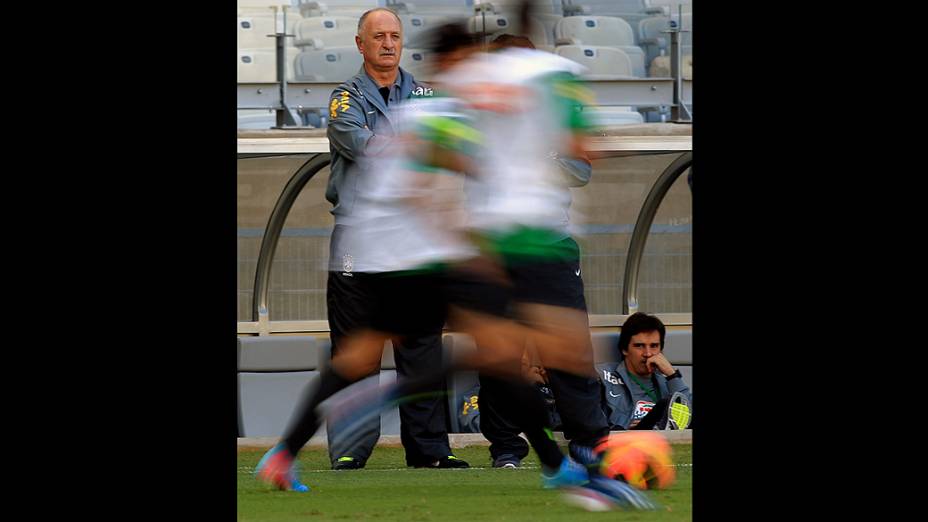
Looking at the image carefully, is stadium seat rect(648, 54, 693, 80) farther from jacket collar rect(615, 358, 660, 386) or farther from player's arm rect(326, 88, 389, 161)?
player's arm rect(326, 88, 389, 161)

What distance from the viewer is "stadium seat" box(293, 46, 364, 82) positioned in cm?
1315

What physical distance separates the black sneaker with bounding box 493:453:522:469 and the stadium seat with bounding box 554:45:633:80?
6152 mm

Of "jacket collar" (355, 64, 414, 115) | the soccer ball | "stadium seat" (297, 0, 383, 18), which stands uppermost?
"stadium seat" (297, 0, 383, 18)

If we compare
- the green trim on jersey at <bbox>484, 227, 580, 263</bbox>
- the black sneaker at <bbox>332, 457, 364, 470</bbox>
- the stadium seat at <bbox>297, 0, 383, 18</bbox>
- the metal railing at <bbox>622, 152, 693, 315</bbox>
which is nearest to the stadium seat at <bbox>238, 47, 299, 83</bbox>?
the stadium seat at <bbox>297, 0, 383, 18</bbox>

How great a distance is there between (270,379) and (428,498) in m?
3.26

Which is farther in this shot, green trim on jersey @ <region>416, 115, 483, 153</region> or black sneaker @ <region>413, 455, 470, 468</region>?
black sneaker @ <region>413, 455, 470, 468</region>

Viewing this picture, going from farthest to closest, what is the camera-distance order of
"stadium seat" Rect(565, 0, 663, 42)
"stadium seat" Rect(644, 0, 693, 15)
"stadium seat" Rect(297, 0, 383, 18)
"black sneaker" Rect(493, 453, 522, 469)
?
"stadium seat" Rect(297, 0, 383, 18), "stadium seat" Rect(565, 0, 663, 42), "stadium seat" Rect(644, 0, 693, 15), "black sneaker" Rect(493, 453, 522, 469)

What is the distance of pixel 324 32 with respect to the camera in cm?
1412

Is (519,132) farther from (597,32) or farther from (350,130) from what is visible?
(597,32)

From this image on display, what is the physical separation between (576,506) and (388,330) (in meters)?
1.51

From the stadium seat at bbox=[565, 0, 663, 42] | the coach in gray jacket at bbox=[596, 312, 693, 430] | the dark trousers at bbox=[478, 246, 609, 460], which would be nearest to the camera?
the dark trousers at bbox=[478, 246, 609, 460]
